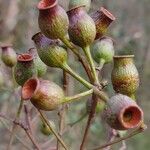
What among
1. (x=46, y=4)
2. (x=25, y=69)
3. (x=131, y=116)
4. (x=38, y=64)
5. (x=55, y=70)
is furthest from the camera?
(x=55, y=70)

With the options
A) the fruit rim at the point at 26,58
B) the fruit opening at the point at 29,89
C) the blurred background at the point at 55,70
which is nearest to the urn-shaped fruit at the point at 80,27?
the fruit rim at the point at 26,58

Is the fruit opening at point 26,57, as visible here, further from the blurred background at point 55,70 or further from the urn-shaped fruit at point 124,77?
the blurred background at point 55,70

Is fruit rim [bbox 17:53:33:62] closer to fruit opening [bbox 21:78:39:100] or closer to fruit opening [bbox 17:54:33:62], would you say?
fruit opening [bbox 17:54:33:62]

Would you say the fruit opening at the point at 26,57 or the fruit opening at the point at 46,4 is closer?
the fruit opening at the point at 46,4

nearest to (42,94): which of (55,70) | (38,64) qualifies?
(38,64)

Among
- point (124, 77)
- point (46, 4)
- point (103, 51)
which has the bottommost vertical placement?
point (103, 51)

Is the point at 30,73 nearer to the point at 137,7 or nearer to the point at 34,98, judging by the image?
the point at 34,98

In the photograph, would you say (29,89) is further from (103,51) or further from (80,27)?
(103,51)
